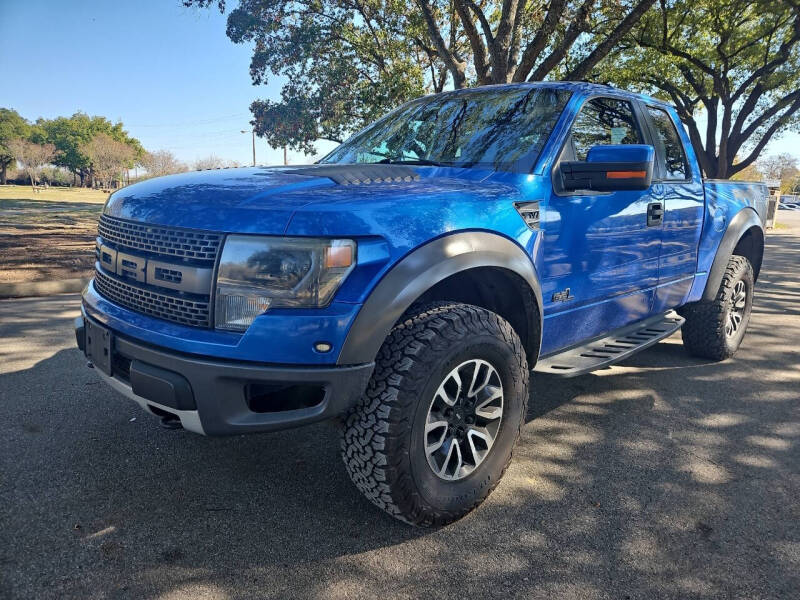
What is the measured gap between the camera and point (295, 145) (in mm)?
20469

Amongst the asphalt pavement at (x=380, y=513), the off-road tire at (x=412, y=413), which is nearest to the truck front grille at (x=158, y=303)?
Answer: the off-road tire at (x=412, y=413)

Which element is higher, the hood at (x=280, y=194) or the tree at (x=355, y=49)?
the tree at (x=355, y=49)

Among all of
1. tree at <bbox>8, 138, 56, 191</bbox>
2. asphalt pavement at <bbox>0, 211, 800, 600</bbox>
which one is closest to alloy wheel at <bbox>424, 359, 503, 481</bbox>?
asphalt pavement at <bbox>0, 211, 800, 600</bbox>

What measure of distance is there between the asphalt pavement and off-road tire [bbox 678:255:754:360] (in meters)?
0.83

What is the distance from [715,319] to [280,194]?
3.71 m

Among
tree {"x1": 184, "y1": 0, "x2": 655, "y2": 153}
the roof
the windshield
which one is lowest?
the windshield

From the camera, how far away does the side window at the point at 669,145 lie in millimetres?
3666

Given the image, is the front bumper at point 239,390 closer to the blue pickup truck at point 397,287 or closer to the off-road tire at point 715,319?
the blue pickup truck at point 397,287

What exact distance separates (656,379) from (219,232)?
3393 millimetres

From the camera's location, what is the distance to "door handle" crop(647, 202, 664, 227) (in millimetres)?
3293

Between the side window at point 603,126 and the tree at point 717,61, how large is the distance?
14.3 m

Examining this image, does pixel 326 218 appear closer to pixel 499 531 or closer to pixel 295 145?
pixel 499 531

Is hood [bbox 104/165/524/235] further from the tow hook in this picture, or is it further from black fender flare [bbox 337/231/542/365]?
the tow hook

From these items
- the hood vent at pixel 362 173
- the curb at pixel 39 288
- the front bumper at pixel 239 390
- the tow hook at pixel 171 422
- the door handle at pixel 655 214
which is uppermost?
the hood vent at pixel 362 173
